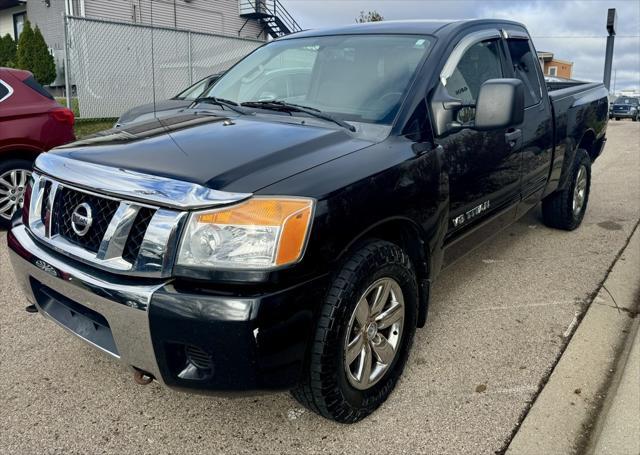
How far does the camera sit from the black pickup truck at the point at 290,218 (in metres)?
1.97

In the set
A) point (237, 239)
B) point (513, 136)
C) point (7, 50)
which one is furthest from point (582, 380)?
point (7, 50)

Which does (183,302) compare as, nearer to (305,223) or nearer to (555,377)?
(305,223)

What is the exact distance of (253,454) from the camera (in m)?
2.30

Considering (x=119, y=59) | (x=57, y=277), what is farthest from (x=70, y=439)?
(x=119, y=59)

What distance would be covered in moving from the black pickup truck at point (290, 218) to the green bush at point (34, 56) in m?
17.3

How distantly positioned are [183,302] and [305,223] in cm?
51

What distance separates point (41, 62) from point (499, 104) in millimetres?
18846

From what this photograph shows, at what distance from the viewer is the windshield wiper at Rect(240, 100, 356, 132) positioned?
9.07ft

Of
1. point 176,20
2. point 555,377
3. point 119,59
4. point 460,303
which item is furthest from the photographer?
point 176,20

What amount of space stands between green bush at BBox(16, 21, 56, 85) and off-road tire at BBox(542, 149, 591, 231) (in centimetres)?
1716

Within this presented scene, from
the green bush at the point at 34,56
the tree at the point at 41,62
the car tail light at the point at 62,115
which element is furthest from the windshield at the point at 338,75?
the tree at the point at 41,62

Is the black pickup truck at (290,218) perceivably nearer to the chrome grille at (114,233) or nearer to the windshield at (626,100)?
the chrome grille at (114,233)

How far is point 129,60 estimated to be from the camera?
12.7m

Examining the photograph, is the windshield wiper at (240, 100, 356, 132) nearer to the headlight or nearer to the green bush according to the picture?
the headlight
